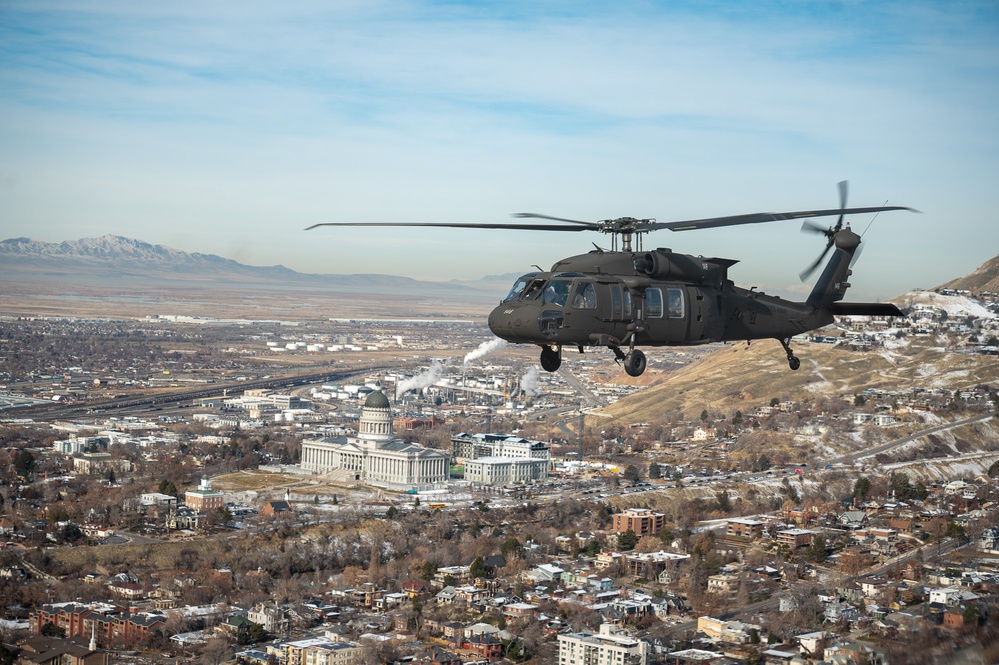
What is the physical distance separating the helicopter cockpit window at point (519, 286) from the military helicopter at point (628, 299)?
0.02m

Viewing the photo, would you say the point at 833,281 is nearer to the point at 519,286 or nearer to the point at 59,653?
the point at 519,286

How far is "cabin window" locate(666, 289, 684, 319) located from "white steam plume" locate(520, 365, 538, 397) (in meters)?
124

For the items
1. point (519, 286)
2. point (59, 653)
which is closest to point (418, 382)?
point (59, 653)

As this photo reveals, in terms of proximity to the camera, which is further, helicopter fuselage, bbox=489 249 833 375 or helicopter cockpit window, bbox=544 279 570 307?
helicopter cockpit window, bbox=544 279 570 307

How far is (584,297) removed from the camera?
22.9m

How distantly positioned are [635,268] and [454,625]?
28425 mm

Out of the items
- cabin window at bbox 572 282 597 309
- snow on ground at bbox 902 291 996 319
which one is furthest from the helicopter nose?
snow on ground at bbox 902 291 996 319

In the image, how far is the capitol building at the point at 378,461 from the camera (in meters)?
87.7

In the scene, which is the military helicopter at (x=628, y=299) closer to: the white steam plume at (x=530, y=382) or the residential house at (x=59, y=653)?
the residential house at (x=59, y=653)

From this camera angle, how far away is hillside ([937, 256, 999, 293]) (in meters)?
172

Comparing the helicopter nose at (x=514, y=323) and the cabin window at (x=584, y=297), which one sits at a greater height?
the cabin window at (x=584, y=297)

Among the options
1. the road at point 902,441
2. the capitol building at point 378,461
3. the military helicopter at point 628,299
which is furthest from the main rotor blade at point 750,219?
the road at point 902,441

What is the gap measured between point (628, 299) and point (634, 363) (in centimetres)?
117

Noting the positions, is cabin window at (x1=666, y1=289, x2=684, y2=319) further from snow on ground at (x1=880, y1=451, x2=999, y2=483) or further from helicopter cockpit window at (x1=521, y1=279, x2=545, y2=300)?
snow on ground at (x1=880, y1=451, x2=999, y2=483)
